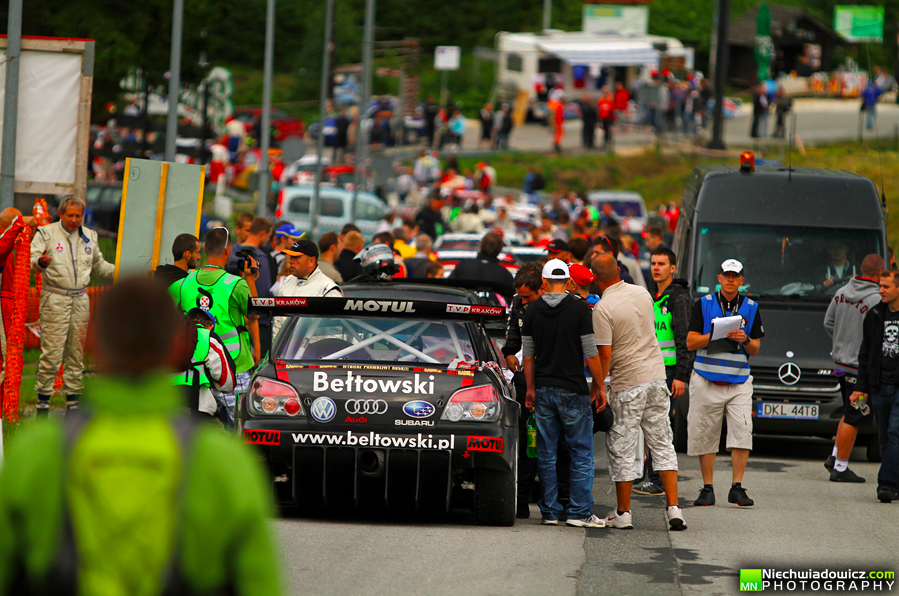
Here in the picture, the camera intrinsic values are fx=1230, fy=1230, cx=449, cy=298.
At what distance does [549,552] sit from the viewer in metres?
7.13

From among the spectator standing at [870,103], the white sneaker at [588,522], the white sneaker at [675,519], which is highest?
the spectator standing at [870,103]

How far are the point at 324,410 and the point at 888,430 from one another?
16.0 ft

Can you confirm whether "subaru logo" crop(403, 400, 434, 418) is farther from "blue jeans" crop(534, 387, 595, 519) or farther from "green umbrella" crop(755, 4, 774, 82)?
"green umbrella" crop(755, 4, 774, 82)

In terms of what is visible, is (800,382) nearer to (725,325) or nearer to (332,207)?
(725,325)

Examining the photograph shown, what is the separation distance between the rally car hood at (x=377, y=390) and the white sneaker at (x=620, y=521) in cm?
120

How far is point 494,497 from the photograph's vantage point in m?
7.73

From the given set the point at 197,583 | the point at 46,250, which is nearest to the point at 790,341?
the point at 46,250

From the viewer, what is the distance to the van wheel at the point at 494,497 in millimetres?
7641

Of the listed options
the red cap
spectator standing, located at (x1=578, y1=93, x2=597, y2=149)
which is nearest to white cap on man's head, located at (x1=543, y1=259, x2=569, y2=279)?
the red cap

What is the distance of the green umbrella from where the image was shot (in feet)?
210

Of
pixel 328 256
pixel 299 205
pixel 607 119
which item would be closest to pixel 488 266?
pixel 328 256

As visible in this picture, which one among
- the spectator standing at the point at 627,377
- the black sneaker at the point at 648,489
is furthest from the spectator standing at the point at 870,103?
the spectator standing at the point at 627,377

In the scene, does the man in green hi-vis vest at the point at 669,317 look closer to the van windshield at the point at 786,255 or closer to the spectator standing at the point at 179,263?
the van windshield at the point at 786,255

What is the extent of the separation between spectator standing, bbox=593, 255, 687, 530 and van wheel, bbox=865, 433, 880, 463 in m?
4.86
